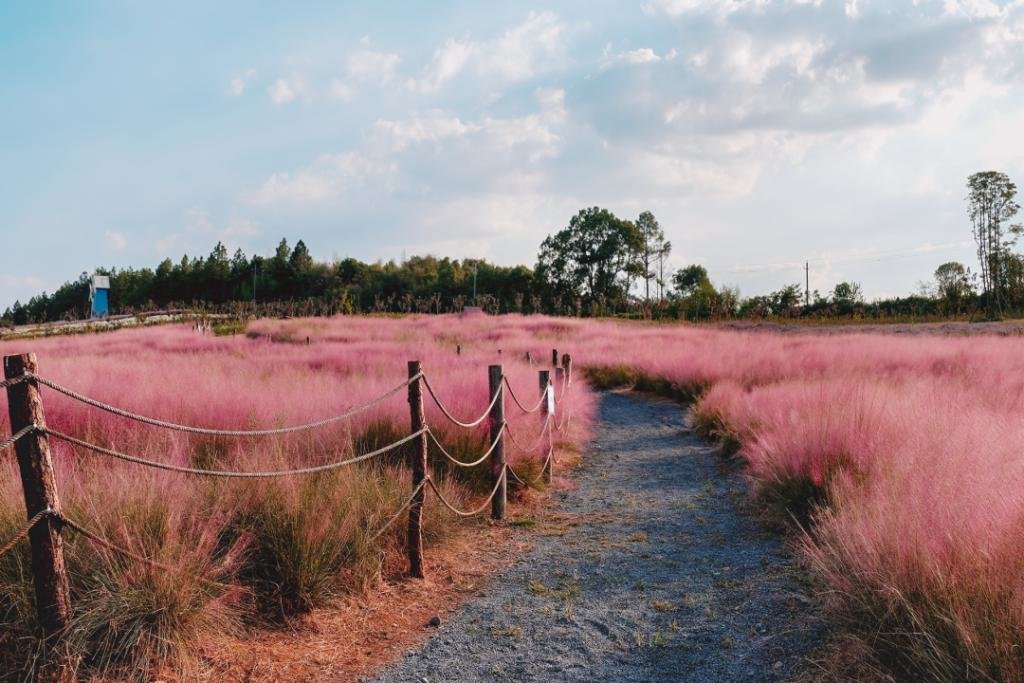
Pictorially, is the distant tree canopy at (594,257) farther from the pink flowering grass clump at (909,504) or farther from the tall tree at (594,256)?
the pink flowering grass clump at (909,504)

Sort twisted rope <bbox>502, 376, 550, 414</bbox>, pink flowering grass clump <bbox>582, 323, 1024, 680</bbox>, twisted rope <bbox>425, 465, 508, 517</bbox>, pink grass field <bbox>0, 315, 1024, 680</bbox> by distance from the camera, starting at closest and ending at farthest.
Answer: pink flowering grass clump <bbox>582, 323, 1024, 680</bbox> < pink grass field <bbox>0, 315, 1024, 680</bbox> < twisted rope <bbox>425, 465, 508, 517</bbox> < twisted rope <bbox>502, 376, 550, 414</bbox>

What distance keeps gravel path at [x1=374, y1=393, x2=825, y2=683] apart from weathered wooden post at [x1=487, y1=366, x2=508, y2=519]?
396 millimetres

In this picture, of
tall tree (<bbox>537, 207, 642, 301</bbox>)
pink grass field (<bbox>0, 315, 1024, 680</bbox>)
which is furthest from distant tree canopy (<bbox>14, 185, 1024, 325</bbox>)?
pink grass field (<bbox>0, 315, 1024, 680</bbox>)

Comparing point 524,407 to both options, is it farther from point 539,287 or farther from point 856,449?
point 539,287

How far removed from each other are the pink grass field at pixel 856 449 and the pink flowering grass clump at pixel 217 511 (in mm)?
53

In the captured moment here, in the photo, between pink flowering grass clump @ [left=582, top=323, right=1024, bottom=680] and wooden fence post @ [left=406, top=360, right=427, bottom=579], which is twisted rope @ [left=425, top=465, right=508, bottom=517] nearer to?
wooden fence post @ [left=406, top=360, right=427, bottom=579]

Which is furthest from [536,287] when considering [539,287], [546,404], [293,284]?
[546,404]

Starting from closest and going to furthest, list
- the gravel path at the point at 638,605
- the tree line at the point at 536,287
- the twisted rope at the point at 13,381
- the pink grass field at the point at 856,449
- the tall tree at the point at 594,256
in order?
the twisted rope at the point at 13,381, the pink grass field at the point at 856,449, the gravel path at the point at 638,605, the tree line at the point at 536,287, the tall tree at the point at 594,256

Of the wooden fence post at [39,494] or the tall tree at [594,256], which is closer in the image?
the wooden fence post at [39,494]

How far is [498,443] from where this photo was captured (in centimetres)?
630

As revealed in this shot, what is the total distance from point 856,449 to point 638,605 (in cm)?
244

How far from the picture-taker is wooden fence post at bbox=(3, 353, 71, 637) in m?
2.79

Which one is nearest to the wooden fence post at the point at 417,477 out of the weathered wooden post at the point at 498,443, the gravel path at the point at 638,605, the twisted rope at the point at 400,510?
the twisted rope at the point at 400,510

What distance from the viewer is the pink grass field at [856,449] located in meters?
2.91
